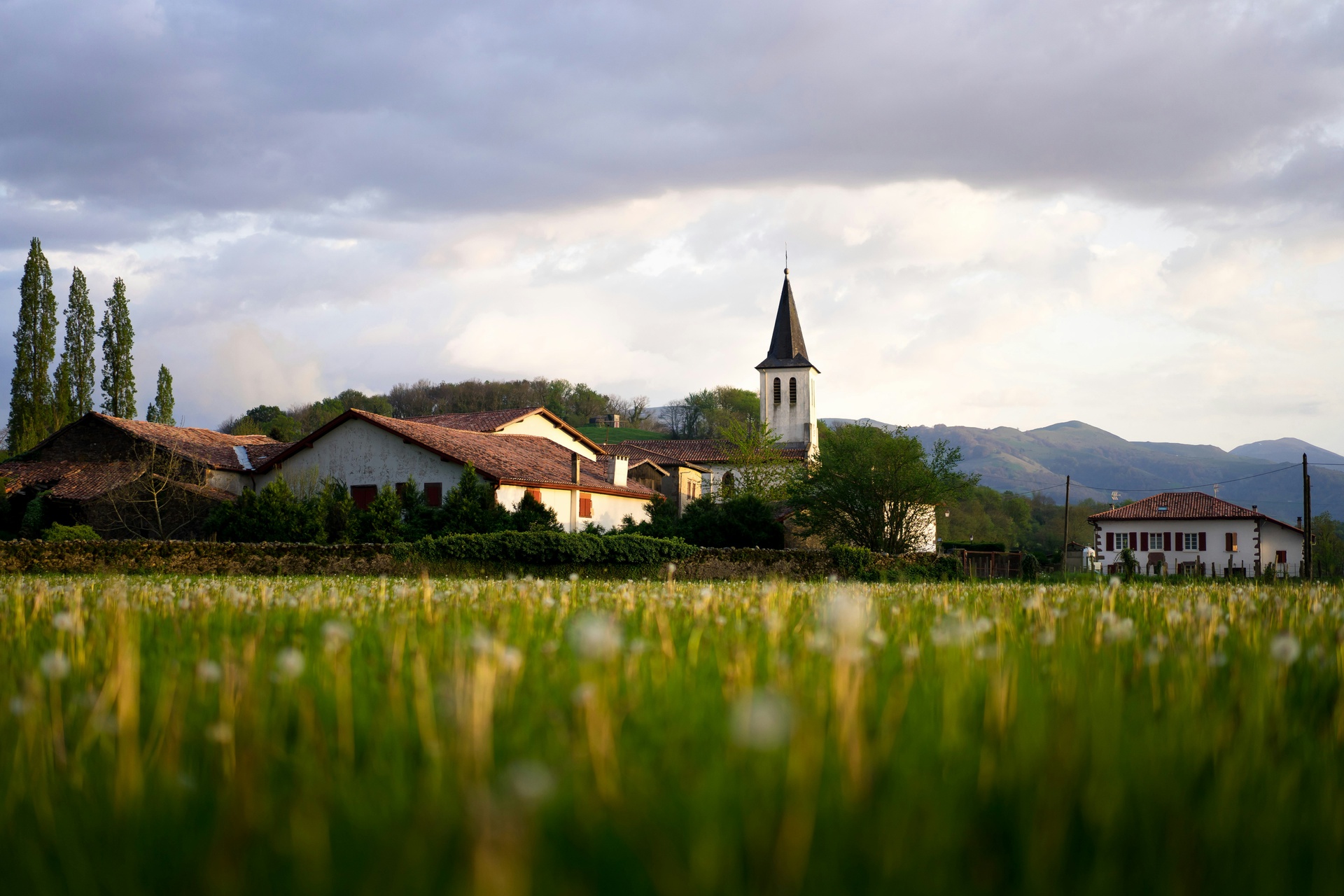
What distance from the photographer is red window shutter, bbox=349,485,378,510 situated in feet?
135

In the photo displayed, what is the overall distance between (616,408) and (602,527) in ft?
274

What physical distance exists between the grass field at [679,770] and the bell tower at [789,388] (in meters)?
87.4

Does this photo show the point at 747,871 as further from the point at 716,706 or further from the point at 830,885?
the point at 716,706

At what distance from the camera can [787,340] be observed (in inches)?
3649

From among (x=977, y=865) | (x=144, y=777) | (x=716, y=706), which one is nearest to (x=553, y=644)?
(x=716, y=706)

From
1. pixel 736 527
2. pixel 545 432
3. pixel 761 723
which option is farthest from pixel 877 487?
pixel 761 723

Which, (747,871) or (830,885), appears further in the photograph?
(747,871)

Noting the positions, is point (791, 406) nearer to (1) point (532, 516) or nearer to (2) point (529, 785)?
(1) point (532, 516)

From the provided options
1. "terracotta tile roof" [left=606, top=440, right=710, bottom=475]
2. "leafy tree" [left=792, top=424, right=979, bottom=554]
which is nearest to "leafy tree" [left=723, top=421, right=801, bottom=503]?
"terracotta tile roof" [left=606, top=440, right=710, bottom=475]

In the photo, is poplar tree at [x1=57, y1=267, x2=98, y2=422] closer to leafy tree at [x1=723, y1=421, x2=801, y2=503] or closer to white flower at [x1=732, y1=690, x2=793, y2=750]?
leafy tree at [x1=723, y1=421, x2=801, y2=503]

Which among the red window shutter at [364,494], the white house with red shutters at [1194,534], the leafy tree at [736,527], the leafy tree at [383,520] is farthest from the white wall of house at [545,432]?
the white house with red shutters at [1194,534]

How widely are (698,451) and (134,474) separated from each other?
45.7 m

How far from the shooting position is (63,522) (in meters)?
39.8

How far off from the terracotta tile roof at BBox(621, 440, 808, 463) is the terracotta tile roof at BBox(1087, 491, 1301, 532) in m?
28.4
